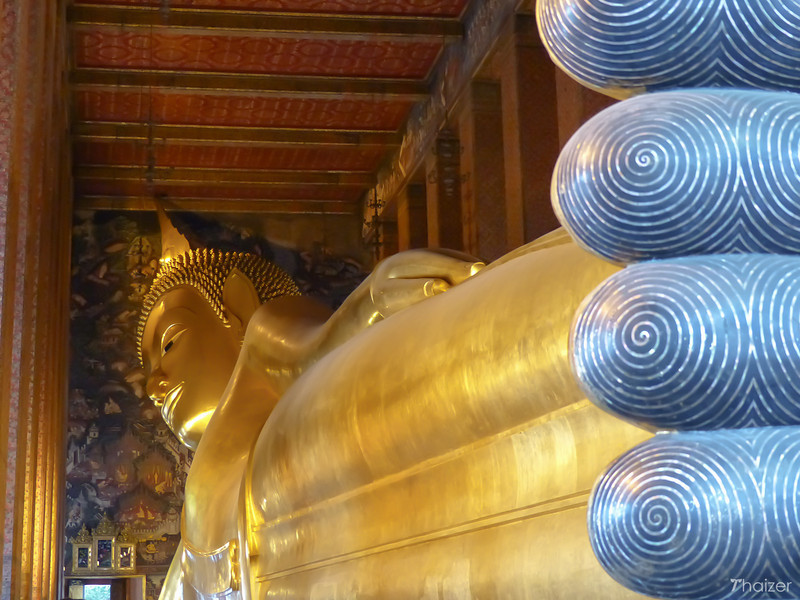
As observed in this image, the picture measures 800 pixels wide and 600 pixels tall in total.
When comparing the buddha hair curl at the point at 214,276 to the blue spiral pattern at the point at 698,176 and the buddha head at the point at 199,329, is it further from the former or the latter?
the blue spiral pattern at the point at 698,176

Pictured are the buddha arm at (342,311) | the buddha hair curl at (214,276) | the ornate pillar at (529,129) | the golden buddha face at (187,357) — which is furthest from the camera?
the ornate pillar at (529,129)

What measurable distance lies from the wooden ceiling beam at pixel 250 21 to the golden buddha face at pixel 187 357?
6392 mm

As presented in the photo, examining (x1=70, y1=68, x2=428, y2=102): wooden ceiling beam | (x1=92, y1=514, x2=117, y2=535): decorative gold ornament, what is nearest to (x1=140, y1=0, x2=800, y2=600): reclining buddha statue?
(x1=70, y1=68, x2=428, y2=102): wooden ceiling beam

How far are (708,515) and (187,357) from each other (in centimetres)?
346

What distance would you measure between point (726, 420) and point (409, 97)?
37.3 ft

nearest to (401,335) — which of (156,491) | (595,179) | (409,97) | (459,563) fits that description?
(459,563)

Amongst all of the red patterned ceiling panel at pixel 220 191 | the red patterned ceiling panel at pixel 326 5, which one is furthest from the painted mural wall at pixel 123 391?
the red patterned ceiling panel at pixel 326 5

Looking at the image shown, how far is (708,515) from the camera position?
0.81m

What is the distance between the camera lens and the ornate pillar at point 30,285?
5.42 metres

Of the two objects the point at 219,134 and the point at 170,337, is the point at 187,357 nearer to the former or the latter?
the point at 170,337

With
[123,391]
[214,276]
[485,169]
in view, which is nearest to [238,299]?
[214,276]

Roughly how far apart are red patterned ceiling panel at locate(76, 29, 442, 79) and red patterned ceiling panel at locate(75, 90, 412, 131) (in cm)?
60

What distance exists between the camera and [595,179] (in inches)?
34.1

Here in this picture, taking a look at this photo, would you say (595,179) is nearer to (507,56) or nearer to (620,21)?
(620,21)
